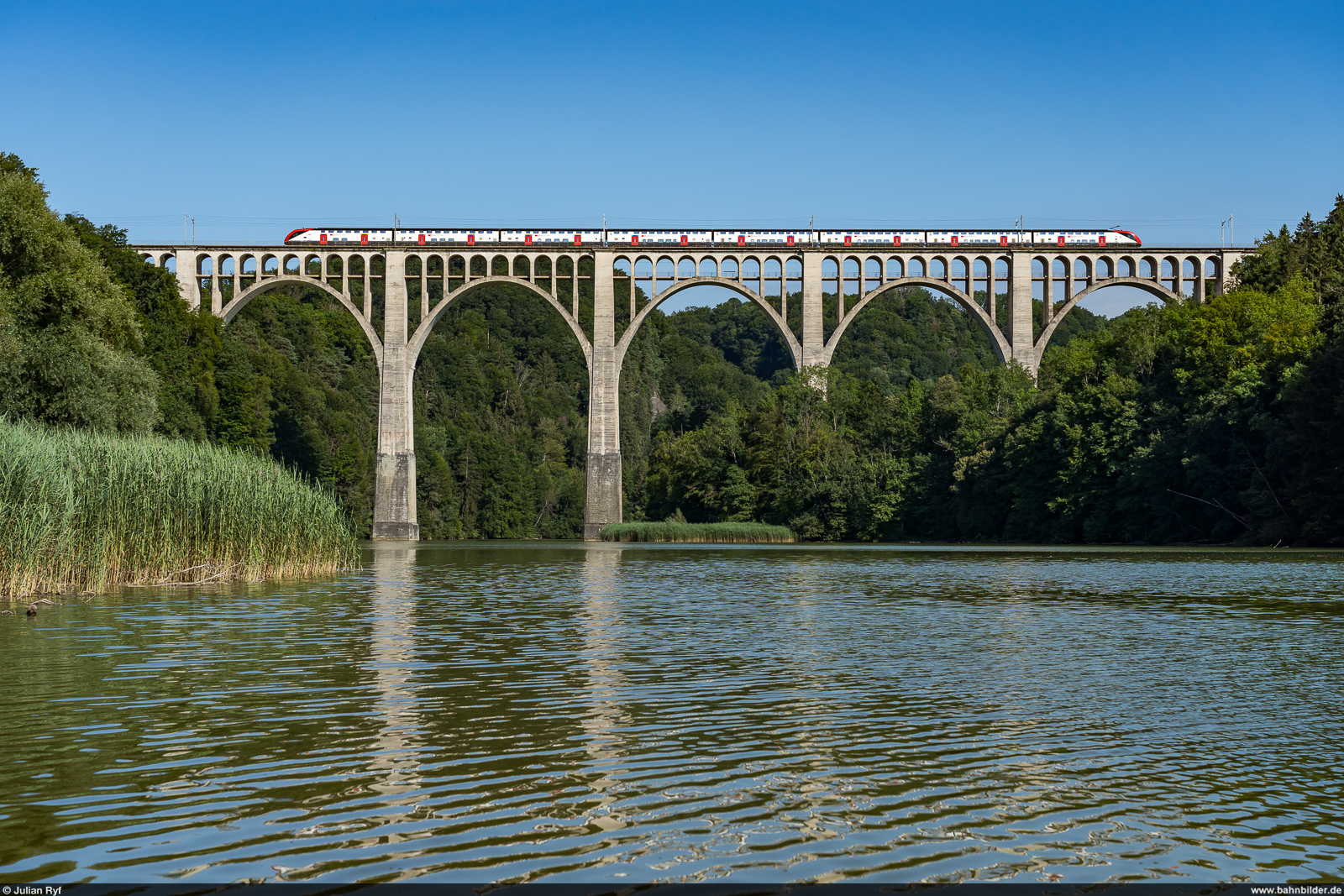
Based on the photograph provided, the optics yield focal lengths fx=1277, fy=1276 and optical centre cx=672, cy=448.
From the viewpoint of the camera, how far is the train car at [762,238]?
69.6 m

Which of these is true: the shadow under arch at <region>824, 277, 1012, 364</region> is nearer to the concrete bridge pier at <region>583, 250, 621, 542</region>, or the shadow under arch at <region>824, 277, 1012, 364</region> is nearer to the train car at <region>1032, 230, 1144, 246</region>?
the train car at <region>1032, 230, 1144, 246</region>

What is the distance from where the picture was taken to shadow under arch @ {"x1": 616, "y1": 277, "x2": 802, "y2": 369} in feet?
226

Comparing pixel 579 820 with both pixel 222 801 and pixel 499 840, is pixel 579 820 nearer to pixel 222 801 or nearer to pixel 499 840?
pixel 499 840

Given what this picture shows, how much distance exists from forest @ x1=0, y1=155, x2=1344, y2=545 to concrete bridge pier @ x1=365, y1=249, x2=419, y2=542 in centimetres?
246

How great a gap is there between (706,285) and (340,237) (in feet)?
66.3

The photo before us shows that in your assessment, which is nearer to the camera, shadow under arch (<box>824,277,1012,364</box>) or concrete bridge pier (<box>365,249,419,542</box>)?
concrete bridge pier (<box>365,249,419,542</box>)

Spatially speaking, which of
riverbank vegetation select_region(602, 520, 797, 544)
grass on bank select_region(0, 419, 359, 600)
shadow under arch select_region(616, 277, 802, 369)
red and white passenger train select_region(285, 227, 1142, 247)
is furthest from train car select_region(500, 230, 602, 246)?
grass on bank select_region(0, 419, 359, 600)

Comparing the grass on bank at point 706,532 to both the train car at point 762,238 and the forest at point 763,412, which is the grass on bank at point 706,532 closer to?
the forest at point 763,412

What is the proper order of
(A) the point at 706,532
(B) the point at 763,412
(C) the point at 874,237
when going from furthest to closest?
(B) the point at 763,412
(C) the point at 874,237
(A) the point at 706,532

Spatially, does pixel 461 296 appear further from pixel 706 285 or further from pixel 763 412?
pixel 763 412

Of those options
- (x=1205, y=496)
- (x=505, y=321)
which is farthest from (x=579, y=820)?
(x=505, y=321)

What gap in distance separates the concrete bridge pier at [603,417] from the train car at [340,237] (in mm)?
11819

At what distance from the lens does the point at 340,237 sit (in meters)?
69.9

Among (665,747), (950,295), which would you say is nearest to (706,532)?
(950,295)
